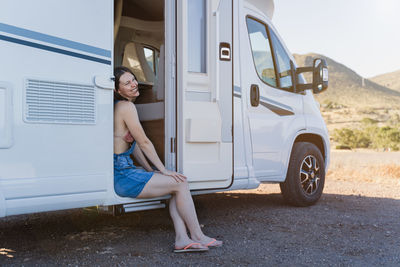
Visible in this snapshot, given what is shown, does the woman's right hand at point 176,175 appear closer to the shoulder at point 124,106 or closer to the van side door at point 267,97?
the shoulder at point 124,106

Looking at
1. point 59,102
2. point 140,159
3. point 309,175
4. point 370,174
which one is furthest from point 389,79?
point 59,102

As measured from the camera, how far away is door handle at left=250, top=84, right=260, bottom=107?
4590 mm

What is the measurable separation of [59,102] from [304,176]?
10.6ft

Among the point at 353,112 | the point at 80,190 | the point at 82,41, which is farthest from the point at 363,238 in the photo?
the point at 353,112

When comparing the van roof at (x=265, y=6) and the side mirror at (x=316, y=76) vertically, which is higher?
the van roof at (x=265, y=6)

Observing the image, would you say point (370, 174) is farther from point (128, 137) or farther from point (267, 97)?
point (128, 137)

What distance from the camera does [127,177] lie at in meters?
3.55

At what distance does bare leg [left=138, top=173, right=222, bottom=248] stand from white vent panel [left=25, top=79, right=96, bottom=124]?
2.28 feet

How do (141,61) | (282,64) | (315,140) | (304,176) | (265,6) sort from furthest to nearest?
(315,140) → (141,61) → (304,176) → (282,64) → (265,6)

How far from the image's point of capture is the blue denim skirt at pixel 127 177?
3.50 m

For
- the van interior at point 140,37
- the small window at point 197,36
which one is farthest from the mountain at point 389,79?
the small window at point 197,36

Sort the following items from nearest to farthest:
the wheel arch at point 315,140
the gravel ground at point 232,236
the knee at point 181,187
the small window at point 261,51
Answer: the gravel ground at point 232,236 < the knee at point 181,187 < the small window at point 261,51 < the wheel arch at point 315,140

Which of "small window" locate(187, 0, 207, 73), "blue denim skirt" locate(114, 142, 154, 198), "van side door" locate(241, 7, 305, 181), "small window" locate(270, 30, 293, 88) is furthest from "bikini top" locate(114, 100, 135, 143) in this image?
"small window" locate(270, 30, 293, 88)

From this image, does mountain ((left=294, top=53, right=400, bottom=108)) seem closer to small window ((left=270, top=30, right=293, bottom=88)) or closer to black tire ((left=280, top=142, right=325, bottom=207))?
black tire ((left=280, top=142, right=325, bottom=207))
